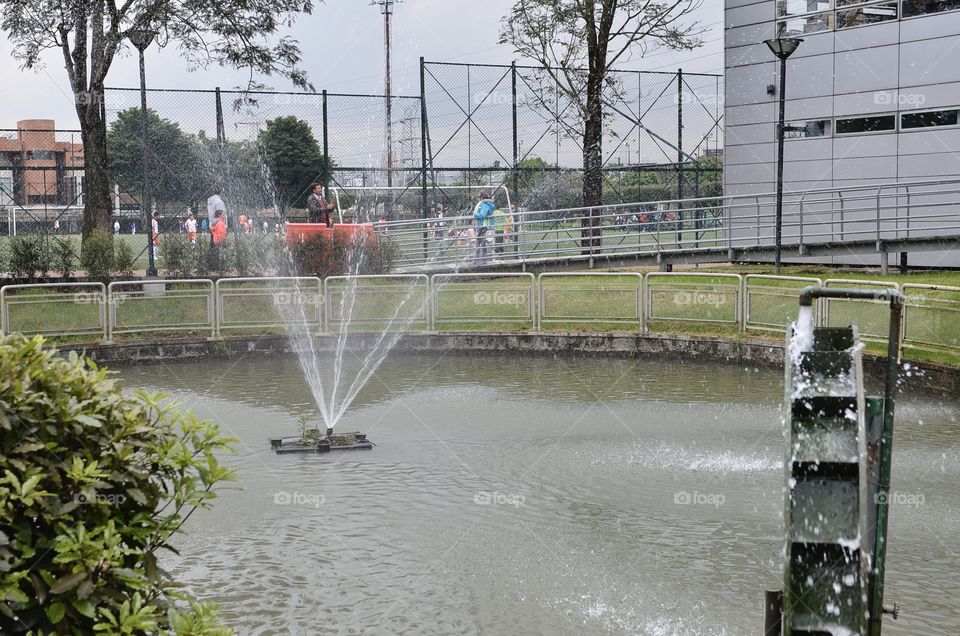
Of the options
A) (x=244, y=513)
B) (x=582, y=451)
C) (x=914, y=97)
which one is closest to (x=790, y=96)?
(x=914, y=97)

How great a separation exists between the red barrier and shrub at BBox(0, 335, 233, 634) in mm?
19691

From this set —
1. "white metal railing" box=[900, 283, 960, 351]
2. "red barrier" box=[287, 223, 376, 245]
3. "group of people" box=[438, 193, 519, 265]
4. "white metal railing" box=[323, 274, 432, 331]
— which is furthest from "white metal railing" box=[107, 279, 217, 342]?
"white metal railing" box=[900, 283, 960, 351]

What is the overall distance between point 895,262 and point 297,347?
15395 mm

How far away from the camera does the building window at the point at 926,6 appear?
25589 millimetres

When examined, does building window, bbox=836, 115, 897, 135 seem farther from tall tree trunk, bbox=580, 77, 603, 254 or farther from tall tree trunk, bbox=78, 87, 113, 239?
tall tree trunk, bbox=78, 87, 113, 239

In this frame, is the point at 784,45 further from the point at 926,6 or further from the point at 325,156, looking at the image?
the point at 325,156

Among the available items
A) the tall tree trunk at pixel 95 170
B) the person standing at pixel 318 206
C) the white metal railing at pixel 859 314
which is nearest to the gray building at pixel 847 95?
the white metal railing at pixel 859 314

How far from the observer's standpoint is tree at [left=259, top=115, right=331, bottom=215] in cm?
3260

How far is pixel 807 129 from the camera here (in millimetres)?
29625

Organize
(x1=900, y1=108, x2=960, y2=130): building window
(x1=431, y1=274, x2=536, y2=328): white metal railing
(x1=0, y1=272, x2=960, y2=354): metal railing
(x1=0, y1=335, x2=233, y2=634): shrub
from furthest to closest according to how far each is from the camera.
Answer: (x1=900, y1=108, x2=960, y2=130): building window
(x1=431, y1=274, x2=536, y2=328): white metal railing
(x1=0, y1=272, x2=960, y2=354): metal railing
(x1=0, y1=335, x2=233, y2=634): shrub

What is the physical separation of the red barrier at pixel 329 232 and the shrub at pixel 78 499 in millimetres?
19691

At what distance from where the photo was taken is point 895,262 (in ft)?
88.6

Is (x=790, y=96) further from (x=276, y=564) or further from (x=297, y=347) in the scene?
(x=276, y=564)

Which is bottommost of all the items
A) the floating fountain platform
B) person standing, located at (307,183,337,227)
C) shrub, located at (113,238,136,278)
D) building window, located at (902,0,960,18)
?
the floating fountain platform
